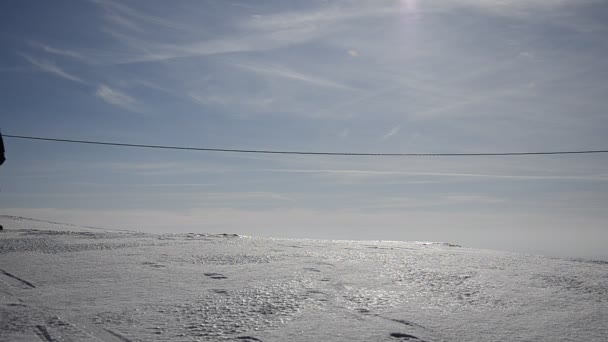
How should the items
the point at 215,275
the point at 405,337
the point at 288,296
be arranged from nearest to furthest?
1. the point at 405,337
2. the point at 288,296
3. the point at 215,275

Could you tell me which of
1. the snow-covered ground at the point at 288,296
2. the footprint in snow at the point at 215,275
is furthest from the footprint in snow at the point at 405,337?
the footprint in snow at the point at 215,275

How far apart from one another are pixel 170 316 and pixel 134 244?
3.95 m

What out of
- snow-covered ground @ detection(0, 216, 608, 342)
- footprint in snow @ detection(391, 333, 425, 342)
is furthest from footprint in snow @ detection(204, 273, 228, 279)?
footprint in snow @ detection(391, 333, 425, 342)

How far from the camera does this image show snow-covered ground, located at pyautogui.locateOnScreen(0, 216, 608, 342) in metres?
3.12

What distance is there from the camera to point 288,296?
3.98 meters

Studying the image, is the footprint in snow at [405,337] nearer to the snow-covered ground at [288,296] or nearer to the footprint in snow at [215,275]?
the snow-covered ground at [288,296]

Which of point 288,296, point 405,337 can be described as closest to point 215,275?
point 288,296

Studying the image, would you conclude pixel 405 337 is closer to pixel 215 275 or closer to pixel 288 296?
pixel 288 296

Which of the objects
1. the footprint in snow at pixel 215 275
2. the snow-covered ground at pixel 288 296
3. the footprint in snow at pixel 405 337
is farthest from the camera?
the footprint in snow at pixel 215 275

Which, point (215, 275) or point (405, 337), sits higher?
point (215, 275)

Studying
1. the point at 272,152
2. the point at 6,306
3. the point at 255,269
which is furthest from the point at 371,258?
the point at 272,152

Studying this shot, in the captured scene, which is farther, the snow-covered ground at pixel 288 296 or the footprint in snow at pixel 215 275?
the footprint in snow at pixel 215 275

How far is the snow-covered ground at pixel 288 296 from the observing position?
3125 millimetres

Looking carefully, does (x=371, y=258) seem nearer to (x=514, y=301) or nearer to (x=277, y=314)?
(x=514, y=301)
